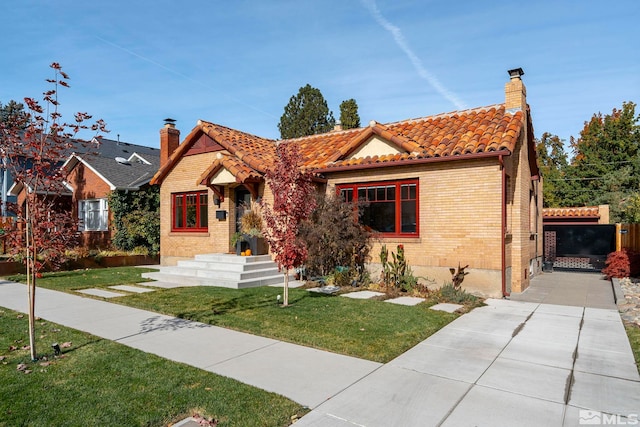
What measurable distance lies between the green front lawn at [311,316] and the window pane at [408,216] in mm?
3354

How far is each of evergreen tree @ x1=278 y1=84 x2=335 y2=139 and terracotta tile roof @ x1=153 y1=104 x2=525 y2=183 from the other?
2090 cm

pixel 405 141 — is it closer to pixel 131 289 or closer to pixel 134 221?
pixel 131 289

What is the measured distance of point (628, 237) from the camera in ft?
52.4

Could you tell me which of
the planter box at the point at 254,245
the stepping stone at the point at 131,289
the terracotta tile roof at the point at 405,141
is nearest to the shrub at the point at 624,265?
the terracotta tile roof at the point at 405,141

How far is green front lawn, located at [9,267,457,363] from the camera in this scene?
6.41 m

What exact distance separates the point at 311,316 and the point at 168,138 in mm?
14177

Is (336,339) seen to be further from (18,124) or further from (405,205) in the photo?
(405,205)

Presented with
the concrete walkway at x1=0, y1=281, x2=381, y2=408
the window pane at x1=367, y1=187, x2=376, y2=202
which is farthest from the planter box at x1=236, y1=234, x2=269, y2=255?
the concrete walkway at x1=0, y1=281, x2=381, y2=408

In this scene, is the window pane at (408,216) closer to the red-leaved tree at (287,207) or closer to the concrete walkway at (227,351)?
the red-leaved tree at (287,207)

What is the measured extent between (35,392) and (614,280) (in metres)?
15.5

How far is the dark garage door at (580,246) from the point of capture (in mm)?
17938

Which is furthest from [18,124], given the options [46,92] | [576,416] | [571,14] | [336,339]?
[571,14]

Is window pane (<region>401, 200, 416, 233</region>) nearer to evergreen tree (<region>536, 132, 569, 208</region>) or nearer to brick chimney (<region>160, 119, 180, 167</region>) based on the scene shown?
brick chimney (<region>160, 119, 180, 167</region>)

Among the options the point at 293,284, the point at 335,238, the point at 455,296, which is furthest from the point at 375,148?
the point at 455,296
